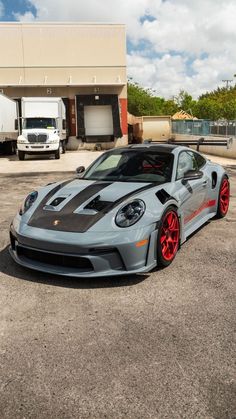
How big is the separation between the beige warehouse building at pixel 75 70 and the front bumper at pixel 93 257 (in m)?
26.2

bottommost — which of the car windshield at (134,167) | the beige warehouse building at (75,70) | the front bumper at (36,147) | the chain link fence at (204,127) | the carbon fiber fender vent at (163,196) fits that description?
the carbon fiber fender vent at (163,196)

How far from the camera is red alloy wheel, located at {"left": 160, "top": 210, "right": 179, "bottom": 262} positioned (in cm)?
416

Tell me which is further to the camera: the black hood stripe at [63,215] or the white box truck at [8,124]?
the white box truck at [8,124]

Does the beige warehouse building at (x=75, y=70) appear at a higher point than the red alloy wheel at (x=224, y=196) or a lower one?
higher

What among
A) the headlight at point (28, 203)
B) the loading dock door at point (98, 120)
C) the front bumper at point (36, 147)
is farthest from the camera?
the loading dock door at point (98, 120)

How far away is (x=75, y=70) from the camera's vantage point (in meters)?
29.3

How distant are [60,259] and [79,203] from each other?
0.72 metres

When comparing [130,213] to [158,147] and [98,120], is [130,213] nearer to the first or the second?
[158,147]

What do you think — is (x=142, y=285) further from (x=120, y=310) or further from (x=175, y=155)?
(x=175, y=155)

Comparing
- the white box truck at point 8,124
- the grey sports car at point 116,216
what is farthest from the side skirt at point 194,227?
the white box truck at point 8,124

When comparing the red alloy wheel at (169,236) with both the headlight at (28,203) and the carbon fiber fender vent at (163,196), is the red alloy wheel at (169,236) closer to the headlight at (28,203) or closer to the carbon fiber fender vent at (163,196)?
the carbon fiber fender vent at (163,196)

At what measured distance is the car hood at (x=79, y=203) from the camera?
3930mm

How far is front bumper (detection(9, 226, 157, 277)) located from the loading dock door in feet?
87.5

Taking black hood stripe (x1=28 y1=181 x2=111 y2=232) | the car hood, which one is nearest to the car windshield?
the car hood
